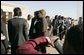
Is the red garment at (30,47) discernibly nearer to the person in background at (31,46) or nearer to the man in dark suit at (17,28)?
the person in background at (31,46)

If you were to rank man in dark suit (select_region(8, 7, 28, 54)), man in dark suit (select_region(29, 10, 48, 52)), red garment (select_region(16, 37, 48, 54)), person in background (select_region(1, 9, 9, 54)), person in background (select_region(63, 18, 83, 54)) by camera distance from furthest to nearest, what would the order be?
1. man in dark suit (select_region(29, 10, 48, 52))
2. man in dark suit (select_region(8, 7, 28, 54))
3. person in background (select_region(1, 9, 9, 54))
4. red garment (select_region(16, 37, 48, 54))
5. person in background (select_region(63, 18, 83, 54))

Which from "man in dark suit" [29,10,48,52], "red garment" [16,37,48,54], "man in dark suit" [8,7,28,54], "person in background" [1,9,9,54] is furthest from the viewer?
"man in dark suit" [29,10,48,52]

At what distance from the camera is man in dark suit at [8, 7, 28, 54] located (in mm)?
7496

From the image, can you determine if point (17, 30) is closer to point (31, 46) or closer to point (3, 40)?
point (3, 40)

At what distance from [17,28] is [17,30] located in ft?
0.17

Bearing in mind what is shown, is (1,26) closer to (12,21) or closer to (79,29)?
(12,21)

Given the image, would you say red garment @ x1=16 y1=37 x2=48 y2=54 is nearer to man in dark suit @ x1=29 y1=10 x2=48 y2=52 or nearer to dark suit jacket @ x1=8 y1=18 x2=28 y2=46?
dark suit jacket @ x1=8 y1=18 x2=28 y2=46

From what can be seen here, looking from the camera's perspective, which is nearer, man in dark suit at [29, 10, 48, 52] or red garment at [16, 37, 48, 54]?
red garment at [16, 37, 48, 54]

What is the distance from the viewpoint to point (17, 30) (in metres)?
7.56

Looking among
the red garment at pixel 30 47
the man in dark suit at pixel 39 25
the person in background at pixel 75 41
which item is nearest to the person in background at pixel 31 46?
the red garment at pixel 30 47

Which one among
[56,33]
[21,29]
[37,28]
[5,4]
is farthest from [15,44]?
[5,4]

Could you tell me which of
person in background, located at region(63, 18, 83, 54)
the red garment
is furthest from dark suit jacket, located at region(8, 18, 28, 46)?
person in background, located at region(63, 18, 83, 54)

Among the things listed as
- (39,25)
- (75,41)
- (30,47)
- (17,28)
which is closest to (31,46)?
(30,47)

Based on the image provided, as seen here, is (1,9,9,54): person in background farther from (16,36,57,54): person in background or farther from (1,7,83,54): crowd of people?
(16,36,57,54): person in background
